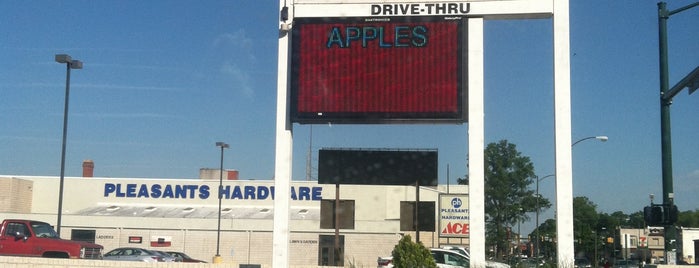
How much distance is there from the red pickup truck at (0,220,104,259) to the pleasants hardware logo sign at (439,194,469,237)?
92.9ft

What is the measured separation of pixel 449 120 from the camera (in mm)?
18250

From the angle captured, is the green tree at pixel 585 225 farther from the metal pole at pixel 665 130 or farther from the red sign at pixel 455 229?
the metal pole at pixel 665 130

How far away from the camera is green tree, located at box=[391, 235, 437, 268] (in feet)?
48.7

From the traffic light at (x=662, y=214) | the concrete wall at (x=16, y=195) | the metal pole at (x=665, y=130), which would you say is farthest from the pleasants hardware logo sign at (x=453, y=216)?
the concrete wall at (x=16, y=195)

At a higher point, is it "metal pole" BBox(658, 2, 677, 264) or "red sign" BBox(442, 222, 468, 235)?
"metal pole" BBox(658, 2, 677, 264)

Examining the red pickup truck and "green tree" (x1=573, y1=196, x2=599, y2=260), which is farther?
"green tree" (x1=573, y1=196, x2=599, y2=260)

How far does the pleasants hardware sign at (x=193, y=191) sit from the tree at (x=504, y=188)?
12258 mm

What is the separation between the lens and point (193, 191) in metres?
58.1

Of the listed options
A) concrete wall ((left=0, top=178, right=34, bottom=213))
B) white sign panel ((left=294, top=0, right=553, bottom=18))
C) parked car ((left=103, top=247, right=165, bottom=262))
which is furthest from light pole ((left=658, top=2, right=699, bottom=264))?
concrete wall ((left=0, top=178, right=34, bottom=213))

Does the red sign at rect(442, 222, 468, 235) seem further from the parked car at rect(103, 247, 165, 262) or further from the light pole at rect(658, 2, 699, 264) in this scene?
the light pole at rect(658, 2, 699, 264)

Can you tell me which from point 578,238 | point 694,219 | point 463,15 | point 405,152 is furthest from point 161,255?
point 694,219

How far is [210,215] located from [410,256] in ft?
138

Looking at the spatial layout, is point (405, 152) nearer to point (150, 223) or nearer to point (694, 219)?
point (150, 223)

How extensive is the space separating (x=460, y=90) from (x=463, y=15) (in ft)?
5.81
